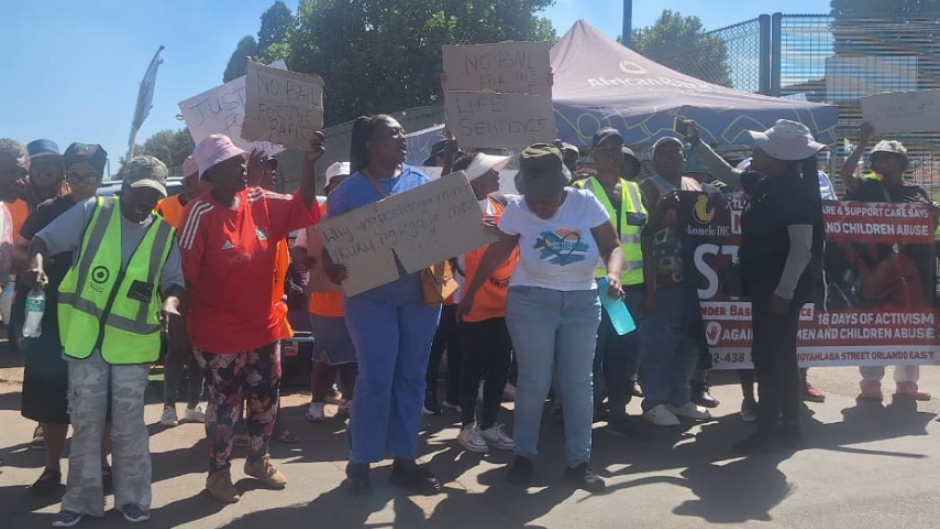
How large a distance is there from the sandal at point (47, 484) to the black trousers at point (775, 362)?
4.13 m

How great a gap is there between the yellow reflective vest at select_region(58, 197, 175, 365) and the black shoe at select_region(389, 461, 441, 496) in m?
1.43

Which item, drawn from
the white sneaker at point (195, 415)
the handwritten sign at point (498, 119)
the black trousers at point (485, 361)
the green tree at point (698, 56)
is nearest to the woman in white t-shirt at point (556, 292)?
the black trousers at point (485, 361)

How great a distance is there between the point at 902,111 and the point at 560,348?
4.08 meters

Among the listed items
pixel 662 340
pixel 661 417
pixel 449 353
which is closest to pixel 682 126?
pixel 662 340

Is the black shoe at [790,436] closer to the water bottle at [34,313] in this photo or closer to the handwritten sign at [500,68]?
the handwritten sign at [500,68]

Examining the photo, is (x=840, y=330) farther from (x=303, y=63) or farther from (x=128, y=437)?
(x=303, y=63)

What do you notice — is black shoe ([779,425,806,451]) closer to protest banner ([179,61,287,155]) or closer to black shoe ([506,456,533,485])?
black shoe ([506,456,533,485])

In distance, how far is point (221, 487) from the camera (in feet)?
14.5

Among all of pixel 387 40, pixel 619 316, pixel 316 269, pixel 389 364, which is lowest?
pixel 389 364

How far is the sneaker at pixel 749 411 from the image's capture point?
614 centimetres

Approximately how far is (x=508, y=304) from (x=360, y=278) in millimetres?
873

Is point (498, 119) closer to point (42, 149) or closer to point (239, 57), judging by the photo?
point (42, 149)

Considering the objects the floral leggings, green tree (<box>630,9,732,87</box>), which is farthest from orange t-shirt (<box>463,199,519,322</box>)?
green tree (<box>630,9,732,87</box>)

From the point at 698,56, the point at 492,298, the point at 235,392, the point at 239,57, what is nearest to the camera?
the point at 235,392
